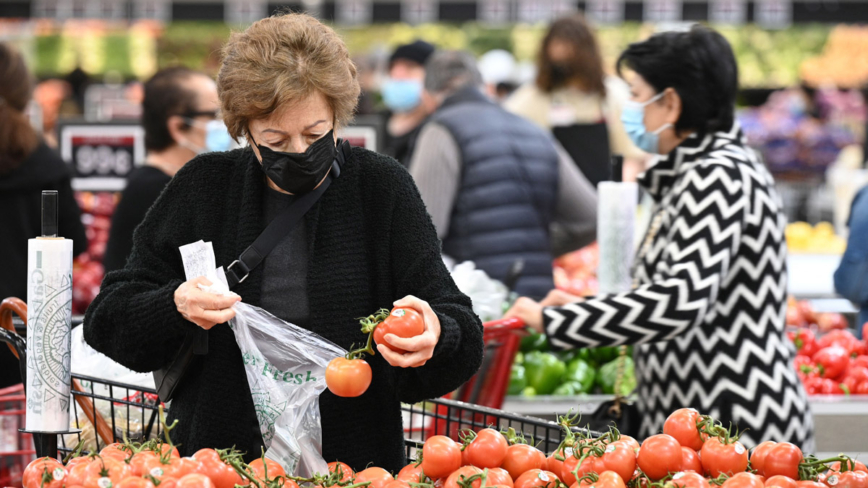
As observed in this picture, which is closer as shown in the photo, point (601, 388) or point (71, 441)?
point (71, 441)

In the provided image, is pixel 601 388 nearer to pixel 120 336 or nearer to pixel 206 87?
pixel 206 87

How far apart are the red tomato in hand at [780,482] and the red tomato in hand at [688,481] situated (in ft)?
0.35

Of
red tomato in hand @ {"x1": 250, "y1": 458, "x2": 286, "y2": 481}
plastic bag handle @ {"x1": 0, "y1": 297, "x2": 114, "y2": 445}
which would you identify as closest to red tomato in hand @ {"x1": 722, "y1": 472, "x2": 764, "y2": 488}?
red tomato in hand @ {"x1": 250, "y1": 458, "x2": 286, "y2": 481}

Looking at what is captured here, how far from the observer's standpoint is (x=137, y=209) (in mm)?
3855

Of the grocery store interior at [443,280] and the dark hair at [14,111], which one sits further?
the dark hair at [14,111]

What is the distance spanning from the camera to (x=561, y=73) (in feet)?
20.1

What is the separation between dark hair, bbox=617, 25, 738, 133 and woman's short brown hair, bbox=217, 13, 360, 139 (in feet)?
4.13

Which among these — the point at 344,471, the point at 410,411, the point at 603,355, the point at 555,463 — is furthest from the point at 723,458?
the point at 603,355

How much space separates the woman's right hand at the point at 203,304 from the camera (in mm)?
1816

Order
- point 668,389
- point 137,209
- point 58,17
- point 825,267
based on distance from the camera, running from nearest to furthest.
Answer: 1. point 668,389
2. point 137,209
3. point 825,267
4. point 58,17

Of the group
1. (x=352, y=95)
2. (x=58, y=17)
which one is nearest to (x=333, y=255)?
(x=352, y=95)

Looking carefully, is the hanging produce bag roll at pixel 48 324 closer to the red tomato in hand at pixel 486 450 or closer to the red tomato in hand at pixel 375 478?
the red tomato in hand at pixel 375 478

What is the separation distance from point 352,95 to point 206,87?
2405 millimetres

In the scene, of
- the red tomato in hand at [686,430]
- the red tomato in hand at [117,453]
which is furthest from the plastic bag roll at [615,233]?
the red tomato in hand at [117,453]
